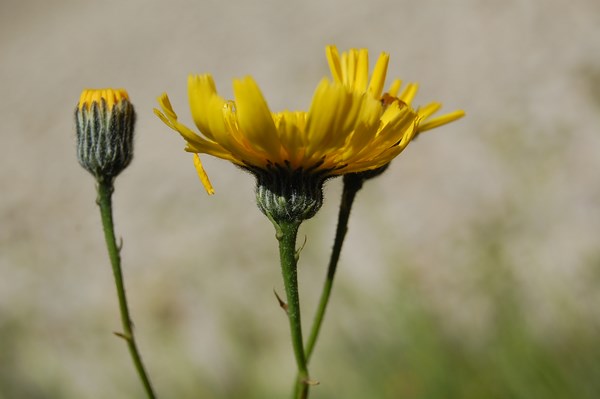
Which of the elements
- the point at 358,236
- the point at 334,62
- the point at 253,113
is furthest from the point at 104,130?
the point at 358,236

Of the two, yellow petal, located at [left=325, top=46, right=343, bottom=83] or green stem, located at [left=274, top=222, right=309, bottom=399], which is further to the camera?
yellow petal, located at [left=325, top=46, right=343, bottom=83]

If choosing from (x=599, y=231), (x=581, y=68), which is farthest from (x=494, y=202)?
(x=581, y=68)

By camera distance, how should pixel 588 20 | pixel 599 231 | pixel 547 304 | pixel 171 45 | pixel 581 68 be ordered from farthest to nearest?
pixel 171 45 → pixel 588 20 → pixel 581 68 → pixel 599 231 → pixel 547 304

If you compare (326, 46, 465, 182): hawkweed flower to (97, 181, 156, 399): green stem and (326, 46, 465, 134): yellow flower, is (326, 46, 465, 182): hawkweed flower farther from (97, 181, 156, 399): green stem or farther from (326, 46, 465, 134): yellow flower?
(97, 181, 156, 399): green stem

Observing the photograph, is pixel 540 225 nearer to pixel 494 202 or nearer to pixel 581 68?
pixel 494 202

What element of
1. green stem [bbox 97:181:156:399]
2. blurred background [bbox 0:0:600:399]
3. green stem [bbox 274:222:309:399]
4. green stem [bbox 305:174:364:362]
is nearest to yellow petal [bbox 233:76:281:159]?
green stem [bbox 274:222:309:399]

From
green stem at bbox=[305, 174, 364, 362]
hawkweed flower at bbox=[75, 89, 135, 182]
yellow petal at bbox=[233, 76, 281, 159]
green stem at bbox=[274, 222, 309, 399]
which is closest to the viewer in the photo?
yellow petal at bbox=[233, 76, 281, 159]

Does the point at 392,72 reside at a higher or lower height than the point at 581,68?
higher
